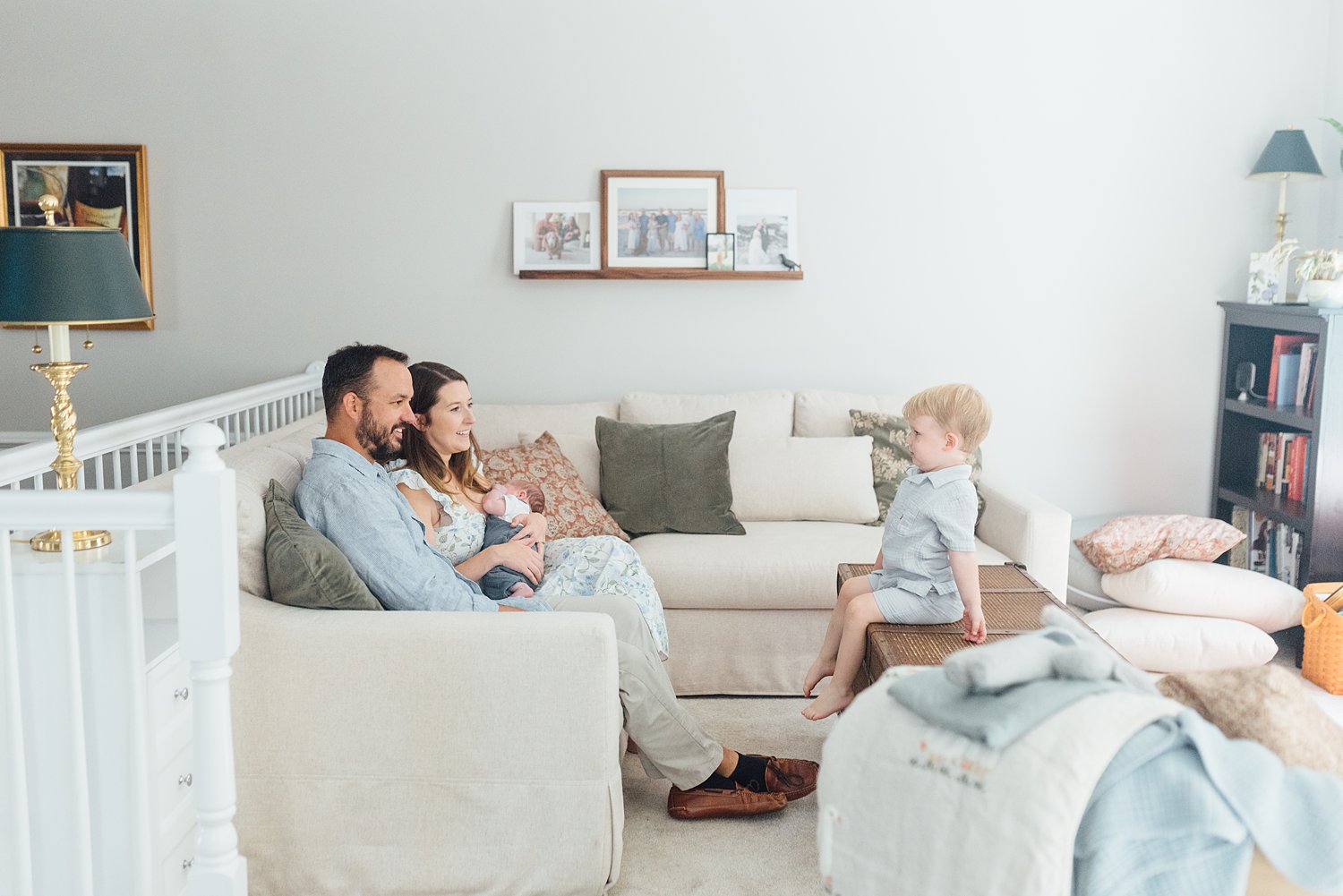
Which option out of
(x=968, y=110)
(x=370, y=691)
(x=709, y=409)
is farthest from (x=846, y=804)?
(x=968, y=110)

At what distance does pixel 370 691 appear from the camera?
2.18m

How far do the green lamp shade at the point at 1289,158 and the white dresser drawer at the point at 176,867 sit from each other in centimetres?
398

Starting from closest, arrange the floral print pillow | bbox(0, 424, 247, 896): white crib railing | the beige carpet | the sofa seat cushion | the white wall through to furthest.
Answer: bbox(0, 424, 247, 896): white crib railing
the beige carpet
the sofa seat cushion
the floral print pillow
the white wall

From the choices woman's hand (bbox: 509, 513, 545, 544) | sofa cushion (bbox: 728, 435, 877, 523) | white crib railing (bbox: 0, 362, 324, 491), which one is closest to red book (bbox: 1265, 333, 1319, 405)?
sofa cushion (bbox: 728, 435, 877, 523)

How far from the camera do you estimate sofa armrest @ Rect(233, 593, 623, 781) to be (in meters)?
2.17

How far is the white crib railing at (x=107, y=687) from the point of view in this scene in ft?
5.50

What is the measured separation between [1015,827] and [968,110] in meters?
3.45

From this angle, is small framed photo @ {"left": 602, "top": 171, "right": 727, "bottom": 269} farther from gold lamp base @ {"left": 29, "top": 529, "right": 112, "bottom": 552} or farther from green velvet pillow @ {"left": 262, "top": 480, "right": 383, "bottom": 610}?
gold lamp base @ {"left": 29, "top": 529, "right": 112, "bottom": 552}

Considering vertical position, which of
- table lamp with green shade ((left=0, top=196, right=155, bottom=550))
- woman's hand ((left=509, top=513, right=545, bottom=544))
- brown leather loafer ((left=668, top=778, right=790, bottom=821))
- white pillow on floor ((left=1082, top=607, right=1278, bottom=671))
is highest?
table lamp with green shade ((left=0, top=196, right=155, bottom=550))

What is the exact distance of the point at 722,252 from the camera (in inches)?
164

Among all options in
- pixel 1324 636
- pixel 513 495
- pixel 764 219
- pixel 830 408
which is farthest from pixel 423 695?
pixel 1324 636

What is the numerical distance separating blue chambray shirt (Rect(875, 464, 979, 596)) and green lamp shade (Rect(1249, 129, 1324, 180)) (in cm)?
235

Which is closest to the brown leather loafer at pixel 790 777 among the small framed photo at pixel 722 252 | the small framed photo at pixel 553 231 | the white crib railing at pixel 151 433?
the white crib railing at pixel 151 433

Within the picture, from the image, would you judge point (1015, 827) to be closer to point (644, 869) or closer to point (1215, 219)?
point (644, 869)
